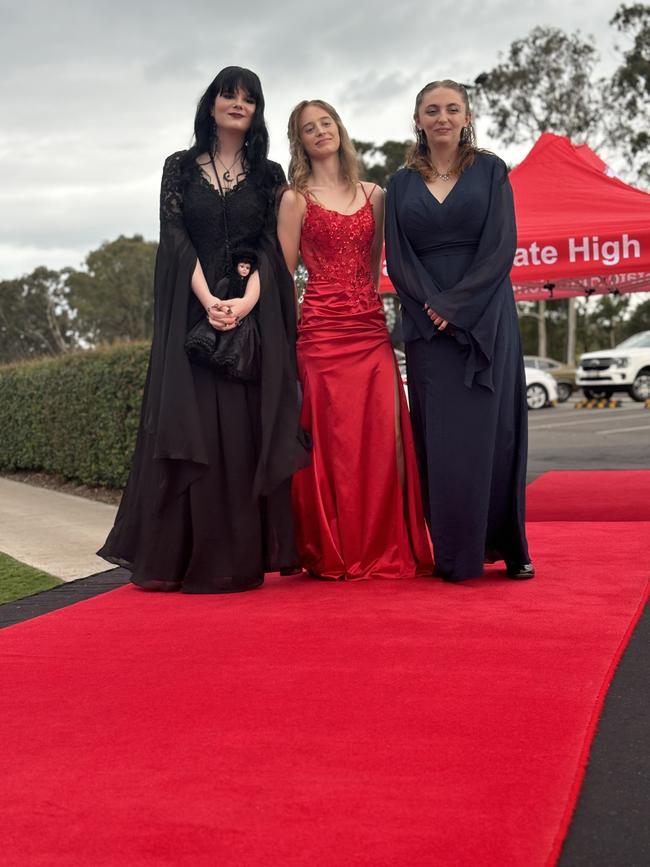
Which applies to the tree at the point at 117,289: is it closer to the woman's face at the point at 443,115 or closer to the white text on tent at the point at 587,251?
the white text on tent at the point at 587,251

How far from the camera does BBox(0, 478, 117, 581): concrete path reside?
6.50 m

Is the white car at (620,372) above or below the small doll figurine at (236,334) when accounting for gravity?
below

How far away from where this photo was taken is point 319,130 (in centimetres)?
506

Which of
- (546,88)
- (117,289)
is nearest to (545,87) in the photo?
(546,88)

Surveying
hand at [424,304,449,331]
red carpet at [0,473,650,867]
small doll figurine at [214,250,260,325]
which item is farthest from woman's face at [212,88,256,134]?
red carpet at [0,473,650,867]

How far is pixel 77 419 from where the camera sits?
35.0 ft

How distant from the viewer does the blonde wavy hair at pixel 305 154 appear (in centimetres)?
514

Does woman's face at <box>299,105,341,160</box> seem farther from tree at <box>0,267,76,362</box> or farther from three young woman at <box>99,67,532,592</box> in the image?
tree at <box>0,267,76,362</box>

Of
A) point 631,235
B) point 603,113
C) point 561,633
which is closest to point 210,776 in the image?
point 561,633

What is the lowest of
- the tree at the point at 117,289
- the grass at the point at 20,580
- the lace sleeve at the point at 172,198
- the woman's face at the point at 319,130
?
the grass at the point at 20,580

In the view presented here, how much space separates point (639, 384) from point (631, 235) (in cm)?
1758

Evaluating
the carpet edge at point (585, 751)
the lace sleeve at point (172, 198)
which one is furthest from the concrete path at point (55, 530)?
the carpet edge at point (585, 751)

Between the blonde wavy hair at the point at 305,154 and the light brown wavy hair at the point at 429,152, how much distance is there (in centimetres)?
26

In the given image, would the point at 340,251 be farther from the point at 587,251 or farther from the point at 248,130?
the point at 587,251
